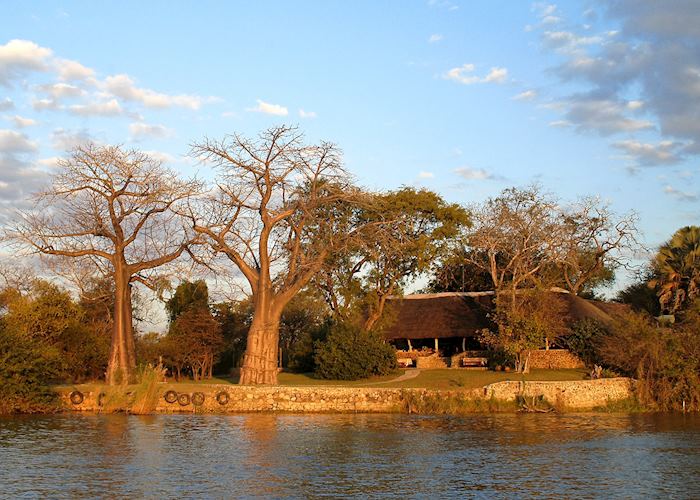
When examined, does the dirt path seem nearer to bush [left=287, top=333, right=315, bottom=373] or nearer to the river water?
bush [left=287, top=333, right=315, bottom=373]

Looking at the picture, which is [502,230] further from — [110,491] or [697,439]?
[110,491]

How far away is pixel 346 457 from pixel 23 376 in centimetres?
1447

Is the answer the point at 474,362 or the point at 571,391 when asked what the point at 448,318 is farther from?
the point at 571,391

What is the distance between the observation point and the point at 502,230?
43688 millimetres

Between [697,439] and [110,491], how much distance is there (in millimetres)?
16237

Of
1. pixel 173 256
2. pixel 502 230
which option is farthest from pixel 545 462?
pixel 502 230

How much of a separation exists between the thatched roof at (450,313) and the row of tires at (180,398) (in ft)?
55.9

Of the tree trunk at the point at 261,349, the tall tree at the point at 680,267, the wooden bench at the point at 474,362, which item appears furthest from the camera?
the tall tree at the point at 680,267

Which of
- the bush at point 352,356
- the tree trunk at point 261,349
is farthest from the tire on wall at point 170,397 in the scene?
the bush at point 352,356

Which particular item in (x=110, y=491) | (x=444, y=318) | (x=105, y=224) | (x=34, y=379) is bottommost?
(x=110, y=491)

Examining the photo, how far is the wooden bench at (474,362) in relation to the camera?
4112 centimetres

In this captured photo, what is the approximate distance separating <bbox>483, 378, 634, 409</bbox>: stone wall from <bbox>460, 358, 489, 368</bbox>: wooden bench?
32.0 ft

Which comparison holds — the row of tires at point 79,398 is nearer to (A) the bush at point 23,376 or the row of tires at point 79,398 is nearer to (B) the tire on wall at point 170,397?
(A) the bush at point 23,376

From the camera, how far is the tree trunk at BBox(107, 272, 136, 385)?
3353 cm
